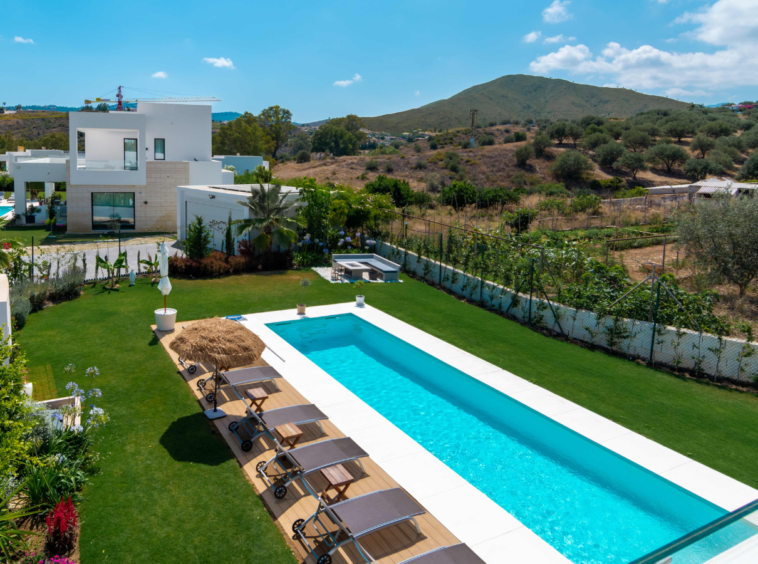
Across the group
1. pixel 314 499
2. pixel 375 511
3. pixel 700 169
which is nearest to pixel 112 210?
pixel 314 499

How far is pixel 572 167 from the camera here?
50375 mm

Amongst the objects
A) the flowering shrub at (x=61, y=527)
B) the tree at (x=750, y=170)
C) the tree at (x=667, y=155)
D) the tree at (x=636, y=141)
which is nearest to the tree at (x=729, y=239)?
the flowering shrub at (x=61, y=527)

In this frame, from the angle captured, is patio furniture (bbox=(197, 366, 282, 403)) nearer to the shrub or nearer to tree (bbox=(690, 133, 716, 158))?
the shrub

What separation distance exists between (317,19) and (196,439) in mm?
28182

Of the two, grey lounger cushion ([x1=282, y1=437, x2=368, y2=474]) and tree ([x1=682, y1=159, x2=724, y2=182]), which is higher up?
tree ([x1=682, y1=159, x2=724, y2=182])

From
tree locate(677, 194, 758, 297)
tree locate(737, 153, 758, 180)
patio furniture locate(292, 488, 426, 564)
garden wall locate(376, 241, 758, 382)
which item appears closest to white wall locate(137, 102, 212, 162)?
garden wall locate(376, 241, 758, 382)

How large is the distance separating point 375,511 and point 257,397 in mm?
3889

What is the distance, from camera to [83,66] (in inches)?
1887

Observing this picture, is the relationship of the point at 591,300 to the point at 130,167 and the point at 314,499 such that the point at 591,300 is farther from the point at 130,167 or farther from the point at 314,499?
the point at 130,167

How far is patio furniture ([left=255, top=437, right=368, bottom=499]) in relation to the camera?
7086mm

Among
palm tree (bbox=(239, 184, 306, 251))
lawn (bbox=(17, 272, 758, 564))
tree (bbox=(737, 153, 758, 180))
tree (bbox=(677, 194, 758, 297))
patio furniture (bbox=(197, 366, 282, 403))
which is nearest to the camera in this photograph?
lawn (bbox=(17, 272, 758, 564))

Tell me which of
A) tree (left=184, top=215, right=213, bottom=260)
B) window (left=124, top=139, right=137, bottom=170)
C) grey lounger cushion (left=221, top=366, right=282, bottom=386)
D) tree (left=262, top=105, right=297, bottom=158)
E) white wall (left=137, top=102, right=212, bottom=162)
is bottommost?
grey lounger cushion (left=221, top=366, right=282, bottom=386)

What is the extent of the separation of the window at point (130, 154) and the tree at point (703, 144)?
5350 centimetres

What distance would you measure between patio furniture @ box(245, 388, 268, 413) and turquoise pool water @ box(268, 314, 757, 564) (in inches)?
95.4
